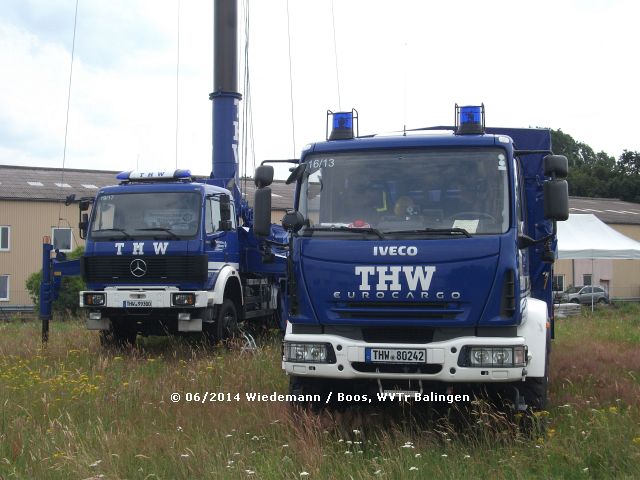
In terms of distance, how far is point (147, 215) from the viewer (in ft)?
39.8

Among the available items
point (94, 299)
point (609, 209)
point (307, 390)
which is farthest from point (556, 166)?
point (609, 209)

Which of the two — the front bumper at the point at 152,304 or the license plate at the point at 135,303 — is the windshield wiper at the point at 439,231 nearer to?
the front bumper at the point at 152,304

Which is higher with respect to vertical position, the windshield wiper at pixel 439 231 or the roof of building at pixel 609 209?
the roof of building at pixel 609 209

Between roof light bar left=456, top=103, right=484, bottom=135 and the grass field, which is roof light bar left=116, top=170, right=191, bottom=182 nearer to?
the grass field

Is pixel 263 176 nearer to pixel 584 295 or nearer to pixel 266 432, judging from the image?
pixel 266 432

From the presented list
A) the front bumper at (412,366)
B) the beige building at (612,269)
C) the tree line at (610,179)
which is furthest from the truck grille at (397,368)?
the tree line at (610,179)

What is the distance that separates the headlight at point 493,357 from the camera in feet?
20.4

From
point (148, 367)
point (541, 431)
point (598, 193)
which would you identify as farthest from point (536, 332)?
point (598, 193)

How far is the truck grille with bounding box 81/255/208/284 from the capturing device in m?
11.9

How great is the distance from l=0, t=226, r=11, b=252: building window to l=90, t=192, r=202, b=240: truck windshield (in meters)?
29.7

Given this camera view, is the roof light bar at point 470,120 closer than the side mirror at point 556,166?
No

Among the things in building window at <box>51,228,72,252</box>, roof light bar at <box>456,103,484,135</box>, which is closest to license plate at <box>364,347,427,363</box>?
roof light bar at <box>456,103,484,135</box>

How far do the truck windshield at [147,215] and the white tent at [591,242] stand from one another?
16630 mm

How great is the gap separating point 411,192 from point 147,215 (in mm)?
6415
